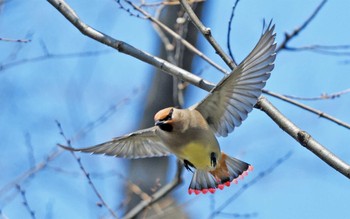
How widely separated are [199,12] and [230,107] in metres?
3.21

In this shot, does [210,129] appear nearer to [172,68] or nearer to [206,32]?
[172,68]

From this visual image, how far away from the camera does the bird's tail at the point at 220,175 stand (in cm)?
443

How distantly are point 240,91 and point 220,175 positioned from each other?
2.59 feet

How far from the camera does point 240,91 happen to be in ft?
12.7

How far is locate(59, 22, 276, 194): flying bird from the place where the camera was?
3707mm

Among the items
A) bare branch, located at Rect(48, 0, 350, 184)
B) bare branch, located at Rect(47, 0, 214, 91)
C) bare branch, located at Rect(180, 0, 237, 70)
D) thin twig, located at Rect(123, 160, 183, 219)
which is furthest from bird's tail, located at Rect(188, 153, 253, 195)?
bare branch, located at Rect(180, 0, 237, 70)

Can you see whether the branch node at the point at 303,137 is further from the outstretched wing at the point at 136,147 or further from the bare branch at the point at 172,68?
the outstretched wing at the point at 136,147

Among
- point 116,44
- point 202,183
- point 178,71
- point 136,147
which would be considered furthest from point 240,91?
point 136,147

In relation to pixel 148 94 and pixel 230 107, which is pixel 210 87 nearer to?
pixel 230 107

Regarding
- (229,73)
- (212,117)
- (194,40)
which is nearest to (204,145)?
(212,117)

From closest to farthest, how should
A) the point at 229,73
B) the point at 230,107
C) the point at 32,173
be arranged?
the point at 229,73
the point at 230,107
the point at 32,173

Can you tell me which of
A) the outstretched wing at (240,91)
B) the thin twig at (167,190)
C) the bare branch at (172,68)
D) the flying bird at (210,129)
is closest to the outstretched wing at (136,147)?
the flying bird at (210,129)

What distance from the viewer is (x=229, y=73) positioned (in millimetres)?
3752

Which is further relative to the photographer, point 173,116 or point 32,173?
point 32,173
